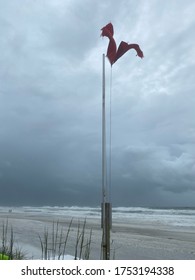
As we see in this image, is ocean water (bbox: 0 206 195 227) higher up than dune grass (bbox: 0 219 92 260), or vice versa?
ocean water (bbox: 0 206 195 227)

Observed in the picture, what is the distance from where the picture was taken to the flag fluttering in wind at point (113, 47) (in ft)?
12.1

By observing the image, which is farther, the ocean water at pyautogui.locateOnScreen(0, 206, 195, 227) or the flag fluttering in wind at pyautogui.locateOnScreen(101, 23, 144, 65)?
the ocean water at pyautogui.locateOnScreen(0, 206, 195, 227)

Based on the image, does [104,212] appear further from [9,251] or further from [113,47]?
[9,251]

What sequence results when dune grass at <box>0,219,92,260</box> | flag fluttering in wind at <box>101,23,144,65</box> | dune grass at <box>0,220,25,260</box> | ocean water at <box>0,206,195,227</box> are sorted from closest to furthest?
1. flag fluttering in wind at <box>101,23,144,65</box>
2. dune grass at <box>0,219,92,260</box>
3. dune grass at <box>0,220,25,260</box>
4. ocean water at <box>0,206,195,227</box>

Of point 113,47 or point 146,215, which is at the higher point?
point 146,215

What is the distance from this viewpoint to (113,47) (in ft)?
12.4

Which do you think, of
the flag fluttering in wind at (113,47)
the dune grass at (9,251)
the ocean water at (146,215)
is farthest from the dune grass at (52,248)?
the ocean water at (146,215)

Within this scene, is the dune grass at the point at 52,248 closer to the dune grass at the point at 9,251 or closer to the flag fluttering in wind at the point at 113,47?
the dune grass at the point at 9,251

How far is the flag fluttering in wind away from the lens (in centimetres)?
369

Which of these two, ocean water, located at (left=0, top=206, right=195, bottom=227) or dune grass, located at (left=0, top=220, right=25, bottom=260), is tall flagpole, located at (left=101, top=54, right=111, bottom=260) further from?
ocean water, located at (left=0, top=206, right=195, bottom=227)

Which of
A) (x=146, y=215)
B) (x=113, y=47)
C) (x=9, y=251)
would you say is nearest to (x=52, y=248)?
(x=9, y=251)

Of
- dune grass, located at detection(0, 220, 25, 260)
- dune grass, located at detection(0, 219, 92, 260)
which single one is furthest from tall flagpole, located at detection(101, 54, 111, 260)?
dune grass, located at detection(0, 220, 25, 260)

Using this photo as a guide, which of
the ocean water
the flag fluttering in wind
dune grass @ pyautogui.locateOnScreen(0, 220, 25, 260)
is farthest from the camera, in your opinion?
the ocean water
